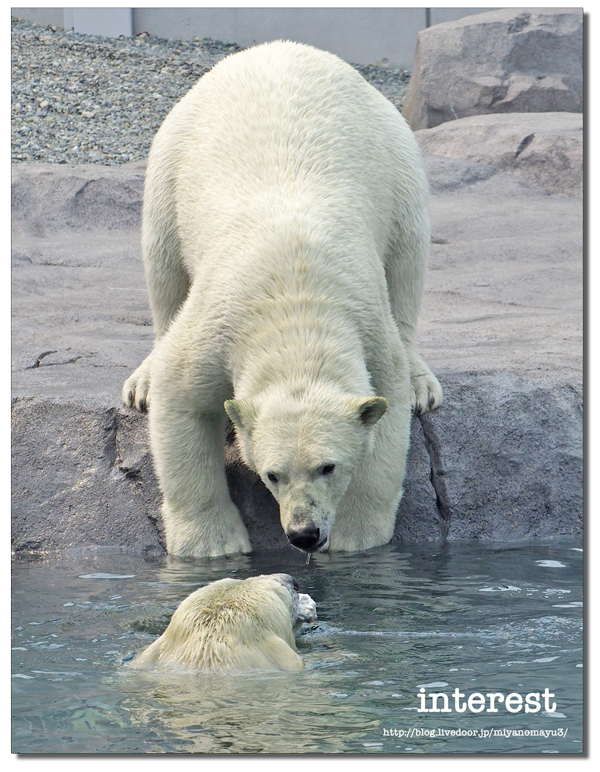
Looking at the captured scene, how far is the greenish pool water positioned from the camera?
2.66m

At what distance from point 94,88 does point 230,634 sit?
1161cm

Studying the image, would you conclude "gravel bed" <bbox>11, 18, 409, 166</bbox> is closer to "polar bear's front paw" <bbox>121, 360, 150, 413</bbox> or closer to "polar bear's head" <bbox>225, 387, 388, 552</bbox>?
"polar bear's front paw" <bbox>121, 360, 150, 413</bbox>

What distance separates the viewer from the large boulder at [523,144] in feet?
38.0

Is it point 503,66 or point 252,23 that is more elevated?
point 252,23

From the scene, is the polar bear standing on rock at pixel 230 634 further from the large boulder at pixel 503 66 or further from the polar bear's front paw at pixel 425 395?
the large boulder at pixel 503 66

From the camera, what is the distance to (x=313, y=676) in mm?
3115

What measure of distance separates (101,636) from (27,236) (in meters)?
7.30

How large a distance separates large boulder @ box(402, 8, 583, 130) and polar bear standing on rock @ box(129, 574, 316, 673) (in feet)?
36.5

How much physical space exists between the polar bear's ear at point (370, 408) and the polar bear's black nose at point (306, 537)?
483mm

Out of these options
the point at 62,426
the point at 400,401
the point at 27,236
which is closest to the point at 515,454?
the point at 400,401

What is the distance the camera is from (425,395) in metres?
5.16

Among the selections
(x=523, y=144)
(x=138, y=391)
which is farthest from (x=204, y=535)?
(x=523, y=144)

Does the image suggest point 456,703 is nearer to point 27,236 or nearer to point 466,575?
point 466,575

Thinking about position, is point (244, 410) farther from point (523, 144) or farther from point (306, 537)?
point (523, 144)
